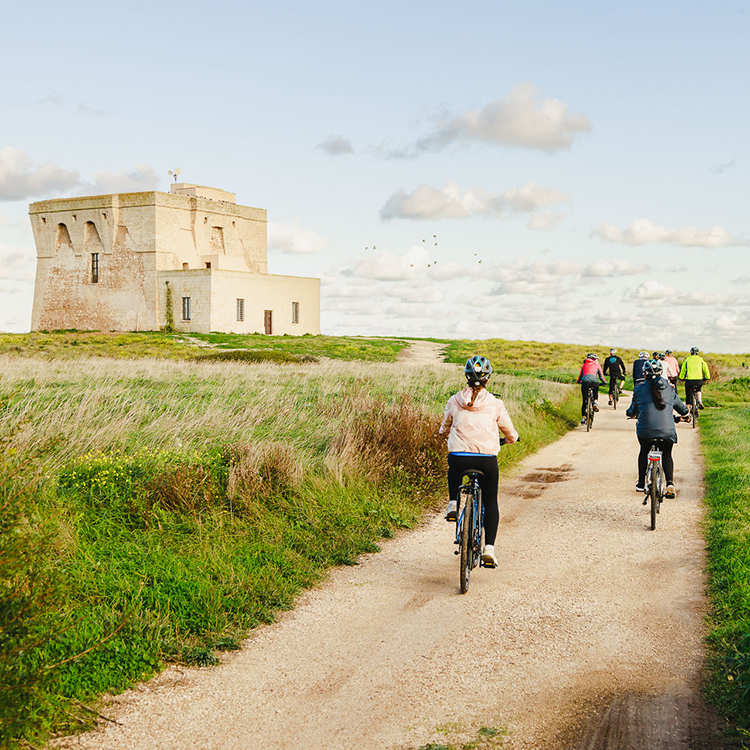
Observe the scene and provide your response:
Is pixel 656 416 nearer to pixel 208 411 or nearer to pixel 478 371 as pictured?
→ pixel 478 371

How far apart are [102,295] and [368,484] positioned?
64398 millimetres

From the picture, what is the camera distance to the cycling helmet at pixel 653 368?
368 inches

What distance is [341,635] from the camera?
18.3 ft

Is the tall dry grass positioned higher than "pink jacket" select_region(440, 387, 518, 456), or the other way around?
"pink jacket" select_region(440, 387, 518, 456)

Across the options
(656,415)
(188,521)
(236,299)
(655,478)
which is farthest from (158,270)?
(655,478)

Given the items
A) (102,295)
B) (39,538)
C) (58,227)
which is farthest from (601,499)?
(58,227)

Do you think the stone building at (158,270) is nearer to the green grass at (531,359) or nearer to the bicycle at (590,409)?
the green grass at (531,359)

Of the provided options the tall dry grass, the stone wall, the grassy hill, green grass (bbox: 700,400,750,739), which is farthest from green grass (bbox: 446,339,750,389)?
the grassy hill

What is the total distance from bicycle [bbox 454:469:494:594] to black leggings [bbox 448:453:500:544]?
46 mm

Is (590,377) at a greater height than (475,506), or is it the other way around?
(590,377)

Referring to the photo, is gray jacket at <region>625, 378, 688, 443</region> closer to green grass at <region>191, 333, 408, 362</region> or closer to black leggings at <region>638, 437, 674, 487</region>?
black leggings at <region>638, 437, 674, 487</region>

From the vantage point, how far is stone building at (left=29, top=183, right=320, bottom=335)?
210ft

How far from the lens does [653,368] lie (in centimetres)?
938

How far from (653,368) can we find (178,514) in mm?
5963
